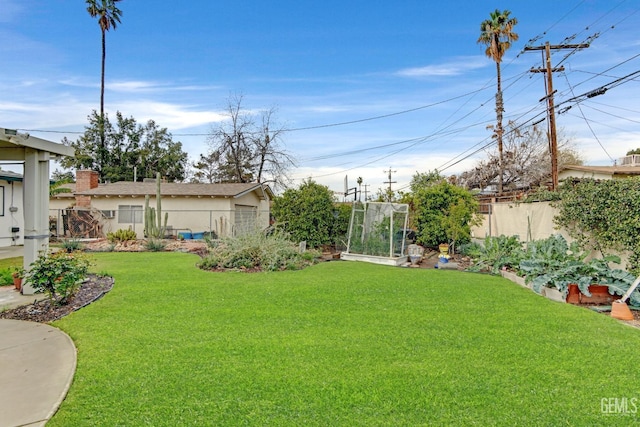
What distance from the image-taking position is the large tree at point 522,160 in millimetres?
27078

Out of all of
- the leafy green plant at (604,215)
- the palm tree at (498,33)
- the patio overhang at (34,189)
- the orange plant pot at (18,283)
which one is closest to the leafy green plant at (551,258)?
the leafy green plant at (604,215)

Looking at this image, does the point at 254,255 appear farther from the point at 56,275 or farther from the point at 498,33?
the point at 498,33

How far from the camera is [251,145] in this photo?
99.2 ft

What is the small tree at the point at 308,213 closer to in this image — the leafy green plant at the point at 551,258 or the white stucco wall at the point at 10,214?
the leafy green plant at the point at 551,258

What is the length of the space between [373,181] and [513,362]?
35.2m

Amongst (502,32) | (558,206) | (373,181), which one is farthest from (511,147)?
(558,206)

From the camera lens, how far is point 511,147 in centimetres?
2855

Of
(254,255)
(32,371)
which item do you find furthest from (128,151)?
(32,371)

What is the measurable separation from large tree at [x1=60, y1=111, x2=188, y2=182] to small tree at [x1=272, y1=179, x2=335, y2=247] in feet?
66.7

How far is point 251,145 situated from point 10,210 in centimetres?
1753

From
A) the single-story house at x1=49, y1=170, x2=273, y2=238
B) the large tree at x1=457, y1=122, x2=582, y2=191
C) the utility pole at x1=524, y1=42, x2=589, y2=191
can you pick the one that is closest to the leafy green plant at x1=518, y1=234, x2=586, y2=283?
the utility pole at x1=524, y1=42, x2=589, y2=191

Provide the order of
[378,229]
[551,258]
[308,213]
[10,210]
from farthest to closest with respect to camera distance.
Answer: [10,210], [308,213], [378,229], [551,258]

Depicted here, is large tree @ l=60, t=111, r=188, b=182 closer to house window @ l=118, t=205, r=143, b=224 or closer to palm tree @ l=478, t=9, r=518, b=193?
house window @ l=118, t=205, r=143, b=224

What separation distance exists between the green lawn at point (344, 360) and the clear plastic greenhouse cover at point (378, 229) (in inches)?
228
